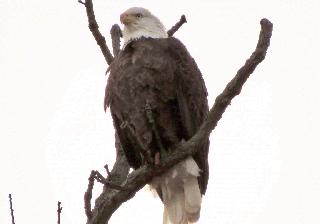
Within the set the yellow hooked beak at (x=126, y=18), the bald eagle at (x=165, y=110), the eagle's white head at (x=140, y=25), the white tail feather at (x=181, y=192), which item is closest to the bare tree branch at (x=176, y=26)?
the eagle's white head at (x=140, y=25)

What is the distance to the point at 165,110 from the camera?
4500 mm

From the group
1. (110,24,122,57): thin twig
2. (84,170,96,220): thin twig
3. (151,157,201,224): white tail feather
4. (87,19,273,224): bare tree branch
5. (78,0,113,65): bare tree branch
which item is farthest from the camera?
(110,24,122,57): thin twig

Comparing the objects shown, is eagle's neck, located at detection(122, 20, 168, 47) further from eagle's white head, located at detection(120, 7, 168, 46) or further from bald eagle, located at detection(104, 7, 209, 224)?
bald eagle, located at detection(104, 7, 209, 224)

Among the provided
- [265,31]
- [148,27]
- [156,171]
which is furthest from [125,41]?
[265,31]

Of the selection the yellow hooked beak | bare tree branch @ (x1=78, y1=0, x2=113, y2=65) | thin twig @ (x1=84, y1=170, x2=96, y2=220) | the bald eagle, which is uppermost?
the yellow hooked beak

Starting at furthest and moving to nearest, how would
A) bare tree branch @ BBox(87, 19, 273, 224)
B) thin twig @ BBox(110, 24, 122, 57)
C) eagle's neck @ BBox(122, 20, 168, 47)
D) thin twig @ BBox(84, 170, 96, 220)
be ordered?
thin twig @ BBox(110, 24, 122, 57)
eagle's neck @ BBox(122, 20, 168, 47)
bare tree branch @ BBox(87, 19, 273, 224)
thin twig @ BBox(84, 170, 96, 220)

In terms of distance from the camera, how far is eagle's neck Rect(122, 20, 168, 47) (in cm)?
512

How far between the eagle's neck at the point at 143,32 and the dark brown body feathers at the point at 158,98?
0.45 metres

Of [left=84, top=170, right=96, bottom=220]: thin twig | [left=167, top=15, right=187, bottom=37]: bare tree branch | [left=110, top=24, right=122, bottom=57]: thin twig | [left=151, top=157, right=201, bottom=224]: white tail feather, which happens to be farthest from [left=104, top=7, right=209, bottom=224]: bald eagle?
[left=84, top=170, right=96, bottom=220]: thin twig

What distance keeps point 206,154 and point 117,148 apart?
782 millimetres

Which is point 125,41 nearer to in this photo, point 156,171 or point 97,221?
point 156,171

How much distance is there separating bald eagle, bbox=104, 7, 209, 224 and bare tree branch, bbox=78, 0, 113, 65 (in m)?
0.33

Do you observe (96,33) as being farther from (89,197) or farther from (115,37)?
(89,197)

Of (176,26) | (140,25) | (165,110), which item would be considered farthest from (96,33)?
(165,110)
